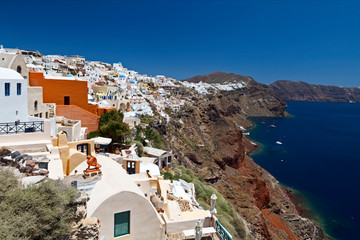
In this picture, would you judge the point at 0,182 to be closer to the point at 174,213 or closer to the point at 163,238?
the point at 163,238

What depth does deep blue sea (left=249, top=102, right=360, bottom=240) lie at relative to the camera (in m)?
40.0

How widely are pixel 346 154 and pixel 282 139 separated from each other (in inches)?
908

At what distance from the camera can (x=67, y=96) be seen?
23.3 meters

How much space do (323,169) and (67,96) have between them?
64.3m

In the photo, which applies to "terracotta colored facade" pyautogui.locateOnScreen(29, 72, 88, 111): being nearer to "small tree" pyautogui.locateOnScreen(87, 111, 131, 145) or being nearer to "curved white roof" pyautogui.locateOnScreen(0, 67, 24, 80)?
"small tree" pyautogui.locateOnScreen(87, 111, 131, 145)

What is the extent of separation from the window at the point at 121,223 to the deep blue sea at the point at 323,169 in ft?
129

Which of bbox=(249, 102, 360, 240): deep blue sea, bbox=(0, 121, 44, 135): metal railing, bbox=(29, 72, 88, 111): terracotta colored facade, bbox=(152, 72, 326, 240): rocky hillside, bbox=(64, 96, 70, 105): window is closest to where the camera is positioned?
Answer: bbox=(0, 121, 44, 135): metal railing

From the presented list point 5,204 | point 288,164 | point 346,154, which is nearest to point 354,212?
point 288,164

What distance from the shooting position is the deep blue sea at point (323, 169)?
131 feet

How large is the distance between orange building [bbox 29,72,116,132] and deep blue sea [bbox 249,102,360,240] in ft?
131

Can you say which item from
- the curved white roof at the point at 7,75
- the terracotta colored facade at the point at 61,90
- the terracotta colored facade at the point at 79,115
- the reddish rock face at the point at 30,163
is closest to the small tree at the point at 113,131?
the terracotta colored facade at the point at 79,115

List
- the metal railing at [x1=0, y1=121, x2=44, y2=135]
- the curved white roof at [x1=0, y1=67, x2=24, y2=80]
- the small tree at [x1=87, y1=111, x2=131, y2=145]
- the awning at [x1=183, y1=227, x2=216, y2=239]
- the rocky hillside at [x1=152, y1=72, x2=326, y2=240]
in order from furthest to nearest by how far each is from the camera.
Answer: the rocky hillside at [x1=152, y1=72, x2=326, y2=240] → the small tree at [x1=87, y1=111, x2=131, y2=145] → the curved white roof at [x1=0, y1=67, x2=24, y2=80] → the metal railing at [x1=0, y1=121, x2=44, y2=135] → the awning at [x1=183, y1=227, x2=216, y2=239]

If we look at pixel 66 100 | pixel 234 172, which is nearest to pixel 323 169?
pixel 234 172

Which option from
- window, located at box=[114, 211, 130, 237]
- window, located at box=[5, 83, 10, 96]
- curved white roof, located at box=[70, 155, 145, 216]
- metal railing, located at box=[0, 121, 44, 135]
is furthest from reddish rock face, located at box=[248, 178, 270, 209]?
window, located at box=[5, 83, 10, 96]
